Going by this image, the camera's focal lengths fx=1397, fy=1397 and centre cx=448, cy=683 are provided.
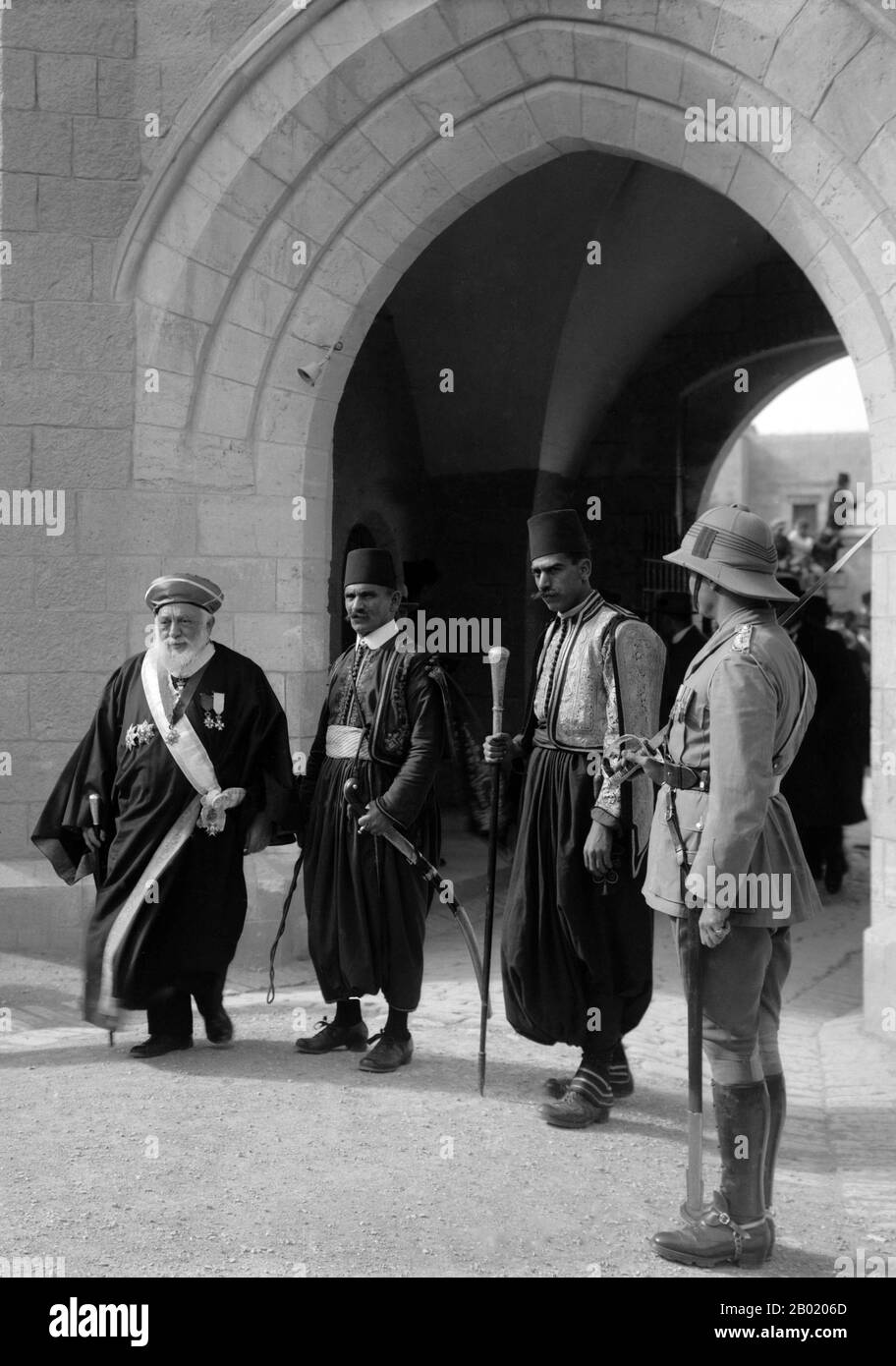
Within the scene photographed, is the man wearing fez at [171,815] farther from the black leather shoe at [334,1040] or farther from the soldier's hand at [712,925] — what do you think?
the soldier's hand at [712,925]

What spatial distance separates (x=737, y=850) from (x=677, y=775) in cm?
25

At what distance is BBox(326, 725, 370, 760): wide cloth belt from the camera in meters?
4.84

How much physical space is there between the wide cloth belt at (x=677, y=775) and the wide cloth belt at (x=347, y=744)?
66.5 inches

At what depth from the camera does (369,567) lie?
15.8 feet

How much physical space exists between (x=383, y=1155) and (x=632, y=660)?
1.64 meters

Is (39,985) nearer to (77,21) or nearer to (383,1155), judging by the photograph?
(383,1155)

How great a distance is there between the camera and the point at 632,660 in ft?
14.2

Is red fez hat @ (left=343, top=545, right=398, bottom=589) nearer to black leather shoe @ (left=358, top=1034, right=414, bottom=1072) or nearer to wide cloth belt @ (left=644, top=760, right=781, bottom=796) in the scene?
black leather shoe @ (left=358, top=1034, right=414, bottom=1072)

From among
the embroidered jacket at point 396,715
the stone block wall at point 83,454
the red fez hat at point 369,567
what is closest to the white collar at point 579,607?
the embroidered jacket at point 396,715

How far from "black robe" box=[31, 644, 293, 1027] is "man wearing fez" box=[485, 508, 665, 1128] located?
105 cm

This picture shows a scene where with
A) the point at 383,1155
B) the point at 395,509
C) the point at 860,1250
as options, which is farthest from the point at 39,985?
the point at 395,509

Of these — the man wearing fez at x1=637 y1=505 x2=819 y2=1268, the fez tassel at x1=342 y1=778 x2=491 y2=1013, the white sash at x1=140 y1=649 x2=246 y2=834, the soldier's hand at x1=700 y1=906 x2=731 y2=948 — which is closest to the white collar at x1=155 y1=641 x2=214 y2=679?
the white sash at x1=140 y1=649 x2=246 y2=834

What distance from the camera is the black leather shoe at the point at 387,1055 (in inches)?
186

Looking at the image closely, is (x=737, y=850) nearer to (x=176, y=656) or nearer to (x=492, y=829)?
(x=492, y=829)
